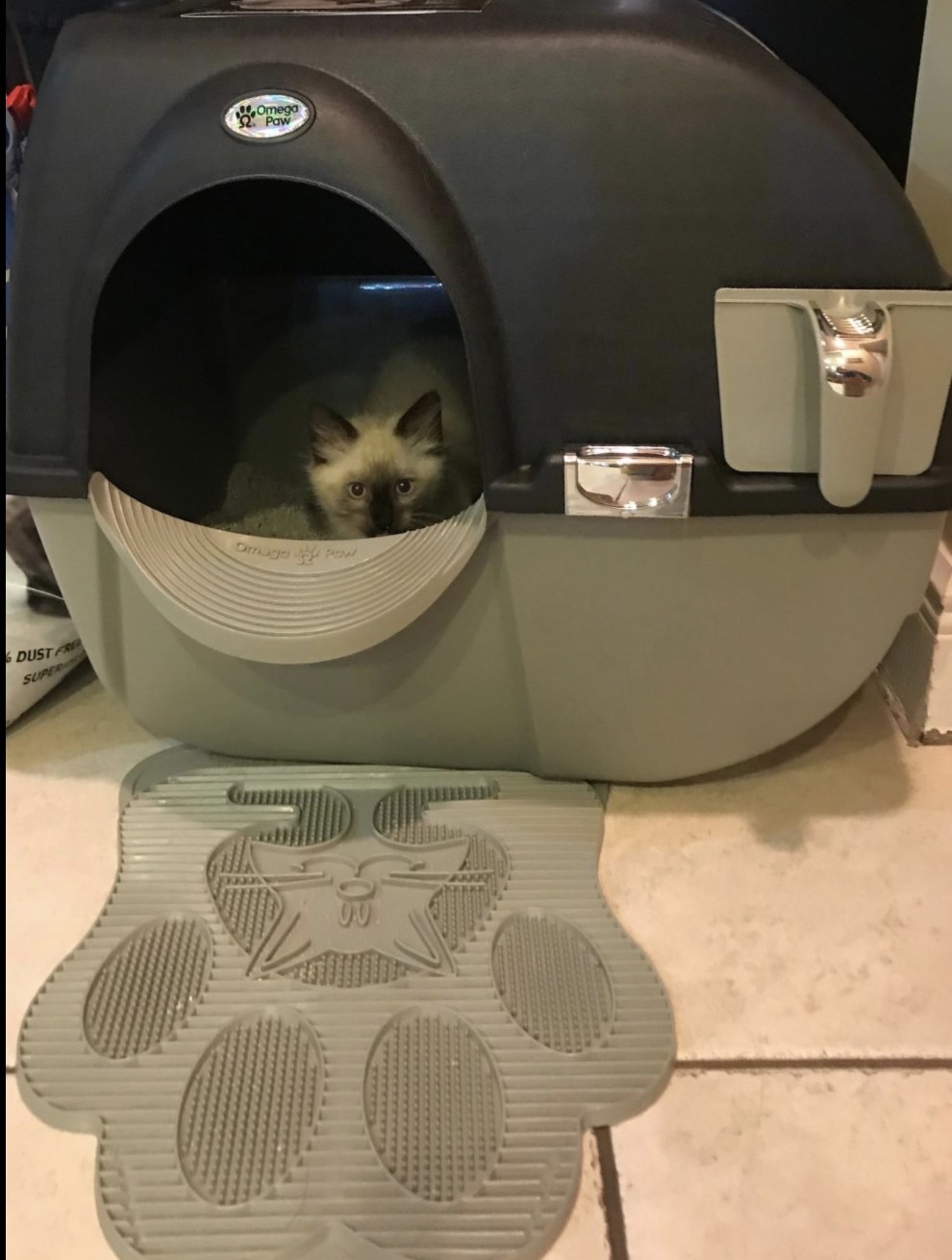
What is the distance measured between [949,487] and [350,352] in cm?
67

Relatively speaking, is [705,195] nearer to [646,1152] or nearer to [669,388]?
[669,388]

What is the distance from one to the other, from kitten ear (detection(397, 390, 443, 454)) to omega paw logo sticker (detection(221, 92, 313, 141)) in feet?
1.26

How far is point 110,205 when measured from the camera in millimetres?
721

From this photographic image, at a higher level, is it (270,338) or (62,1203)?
(270,338)

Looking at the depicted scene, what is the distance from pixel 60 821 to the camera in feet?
3.09

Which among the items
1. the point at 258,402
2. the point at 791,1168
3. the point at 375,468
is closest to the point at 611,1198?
the point at 791,1168

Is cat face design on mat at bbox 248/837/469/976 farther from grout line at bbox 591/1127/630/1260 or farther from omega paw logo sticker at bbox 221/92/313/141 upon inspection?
omega paw logo sticker at bbox 221/92/313/141

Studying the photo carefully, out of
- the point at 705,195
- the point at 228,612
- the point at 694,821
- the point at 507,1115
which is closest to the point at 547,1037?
the point at 507,1115

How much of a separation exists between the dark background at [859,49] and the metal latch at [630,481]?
0.47 m

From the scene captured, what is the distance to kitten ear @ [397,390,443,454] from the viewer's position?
1061mm

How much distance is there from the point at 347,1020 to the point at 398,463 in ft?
1.88

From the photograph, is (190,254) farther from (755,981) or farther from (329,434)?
(755,981)

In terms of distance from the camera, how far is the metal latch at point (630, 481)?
0.74m

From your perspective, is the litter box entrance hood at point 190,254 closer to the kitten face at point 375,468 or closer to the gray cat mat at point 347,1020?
the kitten face at point 375,468
